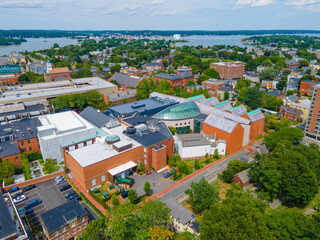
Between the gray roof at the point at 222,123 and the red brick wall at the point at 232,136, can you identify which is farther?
the gray roof at the point at 222,123

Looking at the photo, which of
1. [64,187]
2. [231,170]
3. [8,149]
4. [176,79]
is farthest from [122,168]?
[176,79]

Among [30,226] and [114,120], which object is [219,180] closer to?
[114,120]

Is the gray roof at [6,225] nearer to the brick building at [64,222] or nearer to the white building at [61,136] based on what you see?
the brick building at [64,222]

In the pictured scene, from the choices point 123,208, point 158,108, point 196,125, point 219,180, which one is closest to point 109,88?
point 158,108

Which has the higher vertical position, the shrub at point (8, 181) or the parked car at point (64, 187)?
the shrub at point (8, 181)

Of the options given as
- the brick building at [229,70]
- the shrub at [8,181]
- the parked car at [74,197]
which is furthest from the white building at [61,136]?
the brick building at [229,70]

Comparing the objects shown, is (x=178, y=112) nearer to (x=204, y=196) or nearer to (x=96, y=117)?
(x=96, y=117)
